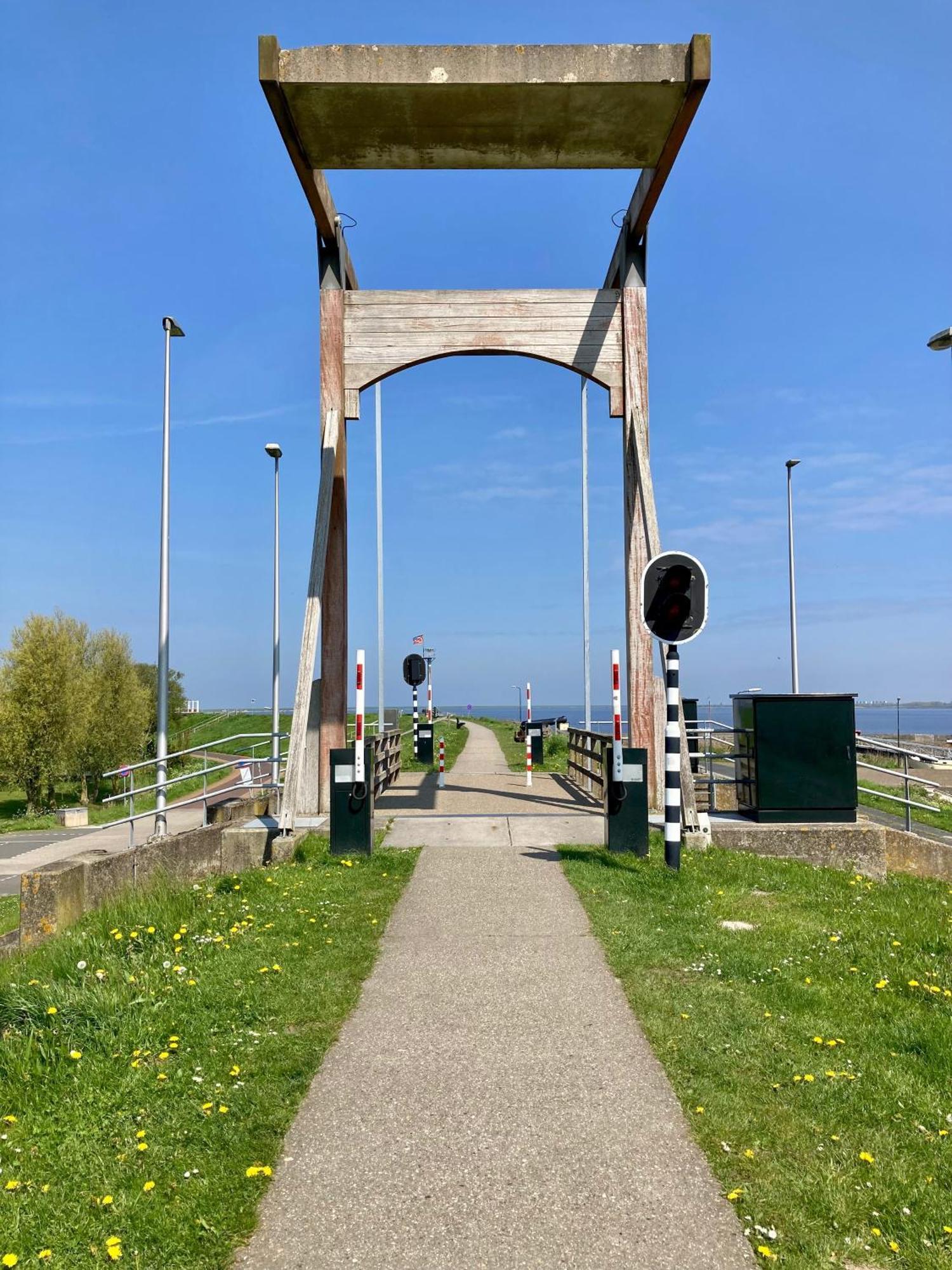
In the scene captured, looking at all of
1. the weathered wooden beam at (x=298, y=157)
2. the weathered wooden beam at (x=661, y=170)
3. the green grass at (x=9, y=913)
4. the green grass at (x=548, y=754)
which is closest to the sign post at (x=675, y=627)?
the weathered wooden beam at (x=661, y=170)

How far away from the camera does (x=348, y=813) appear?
9805 mm

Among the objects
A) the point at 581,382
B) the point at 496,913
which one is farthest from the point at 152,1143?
the point at 581,382

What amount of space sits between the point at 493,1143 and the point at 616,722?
6.27 meters

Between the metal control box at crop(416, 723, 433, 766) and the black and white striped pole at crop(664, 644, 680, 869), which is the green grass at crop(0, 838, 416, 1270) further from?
the metal control box at crop(416, 723, 433, 766)

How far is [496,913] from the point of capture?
24.4ft

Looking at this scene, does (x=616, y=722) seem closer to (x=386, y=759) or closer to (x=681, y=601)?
(x=681, y=601)

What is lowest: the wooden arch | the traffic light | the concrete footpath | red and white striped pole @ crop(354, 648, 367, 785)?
the concrete footpath

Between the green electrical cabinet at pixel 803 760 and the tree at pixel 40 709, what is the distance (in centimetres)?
3409

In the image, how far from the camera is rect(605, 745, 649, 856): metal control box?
31.3 feet

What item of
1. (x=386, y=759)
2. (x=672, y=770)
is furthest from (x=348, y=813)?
(x=386, y=759)

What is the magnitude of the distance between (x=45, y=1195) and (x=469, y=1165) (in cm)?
154

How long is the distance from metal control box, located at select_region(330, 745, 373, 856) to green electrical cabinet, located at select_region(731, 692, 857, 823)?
4.70 m

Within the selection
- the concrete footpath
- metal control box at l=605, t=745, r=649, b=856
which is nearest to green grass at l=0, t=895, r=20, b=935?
metal control box at l=605, t=745, r=649, b=856

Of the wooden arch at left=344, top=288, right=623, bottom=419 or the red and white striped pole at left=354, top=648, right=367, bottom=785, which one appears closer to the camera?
the red and white striped pole at left=354, top=648, right=367, bottom=785
